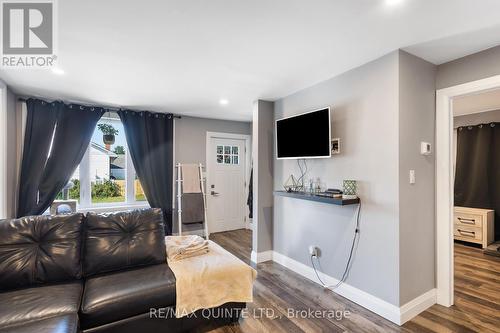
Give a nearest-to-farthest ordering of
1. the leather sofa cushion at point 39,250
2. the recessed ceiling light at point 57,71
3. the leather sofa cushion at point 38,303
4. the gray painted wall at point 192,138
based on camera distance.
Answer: the leather sofa cushion at point 38,303 → the leather sofa cushion at point 39,250 → the recessed ceiling light at point 57,71 → the gray painted wall at point 192,138

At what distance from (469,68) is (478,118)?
296 centimetres

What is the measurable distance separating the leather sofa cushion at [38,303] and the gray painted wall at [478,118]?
19.9 feet

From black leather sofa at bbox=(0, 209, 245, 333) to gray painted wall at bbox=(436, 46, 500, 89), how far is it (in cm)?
288

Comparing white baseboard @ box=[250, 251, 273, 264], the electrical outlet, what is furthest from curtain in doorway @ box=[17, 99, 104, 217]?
the electrical outlet

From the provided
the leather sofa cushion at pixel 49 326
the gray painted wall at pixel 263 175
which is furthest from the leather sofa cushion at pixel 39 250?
the gray painted wall at pixel 263 175

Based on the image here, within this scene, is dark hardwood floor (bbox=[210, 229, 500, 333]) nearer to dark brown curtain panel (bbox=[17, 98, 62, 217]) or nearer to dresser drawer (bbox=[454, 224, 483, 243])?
dresser drawer (bbox=[454, 224, 483, 243])

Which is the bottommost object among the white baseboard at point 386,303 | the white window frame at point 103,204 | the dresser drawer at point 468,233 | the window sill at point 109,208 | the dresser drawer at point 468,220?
the white baseboard at point 386,303

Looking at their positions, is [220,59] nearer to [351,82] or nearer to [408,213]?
[351,82]

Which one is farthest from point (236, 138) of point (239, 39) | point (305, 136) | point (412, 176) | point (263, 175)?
point (412, 176)

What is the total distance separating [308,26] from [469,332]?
2.68m

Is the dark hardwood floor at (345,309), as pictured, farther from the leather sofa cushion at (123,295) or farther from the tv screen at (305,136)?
the tv screen at (305,136)

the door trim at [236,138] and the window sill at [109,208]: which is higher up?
the door trim at [236,138]

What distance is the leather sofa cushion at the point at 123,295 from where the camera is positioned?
1.60 meters

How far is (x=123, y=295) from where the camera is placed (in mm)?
1690
